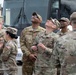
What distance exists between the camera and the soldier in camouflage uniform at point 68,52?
17.9ft

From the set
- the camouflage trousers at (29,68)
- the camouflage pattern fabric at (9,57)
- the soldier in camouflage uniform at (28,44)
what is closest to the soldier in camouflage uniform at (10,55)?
the camouflage pattern fabric at (9,57)

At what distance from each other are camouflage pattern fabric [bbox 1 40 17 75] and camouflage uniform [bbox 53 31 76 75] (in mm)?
2095

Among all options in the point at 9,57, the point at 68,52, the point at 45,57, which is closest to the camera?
the point at 68,52

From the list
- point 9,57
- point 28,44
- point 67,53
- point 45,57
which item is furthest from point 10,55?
point 67,53

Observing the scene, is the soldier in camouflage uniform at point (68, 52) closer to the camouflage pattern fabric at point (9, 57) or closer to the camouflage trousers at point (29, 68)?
the camouflage pattern fabric at point (9, 57)

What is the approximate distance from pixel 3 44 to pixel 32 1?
6583 millimetres

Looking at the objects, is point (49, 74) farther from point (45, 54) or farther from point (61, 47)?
point (61, 47)

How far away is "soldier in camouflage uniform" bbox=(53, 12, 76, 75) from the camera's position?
17.9 feet

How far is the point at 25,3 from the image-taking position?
46.9ft

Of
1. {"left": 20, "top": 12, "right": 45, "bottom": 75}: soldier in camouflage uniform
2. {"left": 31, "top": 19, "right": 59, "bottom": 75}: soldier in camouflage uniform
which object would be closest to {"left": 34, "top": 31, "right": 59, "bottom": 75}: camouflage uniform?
{"left": 31, "top": 19, "right": 59, "bottom": 75}: soldier in camouflage uniform

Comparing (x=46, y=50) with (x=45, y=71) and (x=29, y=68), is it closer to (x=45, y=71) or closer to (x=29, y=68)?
(x=45, y=71)

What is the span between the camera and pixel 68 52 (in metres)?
5.49

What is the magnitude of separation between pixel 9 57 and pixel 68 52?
93.7 inches

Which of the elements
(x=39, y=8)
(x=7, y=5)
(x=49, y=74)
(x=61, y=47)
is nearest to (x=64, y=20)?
(x=49, y=74)
